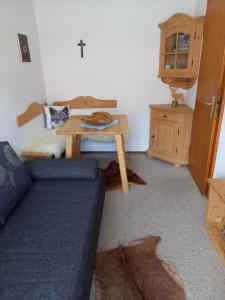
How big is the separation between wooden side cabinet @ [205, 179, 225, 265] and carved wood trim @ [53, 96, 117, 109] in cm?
202

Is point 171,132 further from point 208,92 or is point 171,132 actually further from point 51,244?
point 51,244

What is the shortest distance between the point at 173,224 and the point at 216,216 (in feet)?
1.20

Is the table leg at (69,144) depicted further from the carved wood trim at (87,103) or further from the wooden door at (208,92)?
the wooden door at (208,92)

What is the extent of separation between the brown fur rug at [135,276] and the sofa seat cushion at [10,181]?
74 centimetres

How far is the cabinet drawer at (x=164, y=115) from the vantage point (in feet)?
9.20

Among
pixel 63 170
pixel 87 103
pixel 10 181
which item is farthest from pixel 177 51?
pixel 10 181

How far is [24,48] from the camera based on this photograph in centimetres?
260

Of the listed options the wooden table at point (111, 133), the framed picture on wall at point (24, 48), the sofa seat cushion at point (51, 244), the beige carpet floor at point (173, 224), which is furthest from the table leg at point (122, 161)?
the framed picture on wall at point (24, 48)

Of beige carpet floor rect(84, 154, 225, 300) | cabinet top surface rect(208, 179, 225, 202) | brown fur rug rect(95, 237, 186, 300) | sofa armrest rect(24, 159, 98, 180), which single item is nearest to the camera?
brown fur rug rect(95, 237, 186, 300)

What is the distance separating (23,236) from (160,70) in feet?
8.68

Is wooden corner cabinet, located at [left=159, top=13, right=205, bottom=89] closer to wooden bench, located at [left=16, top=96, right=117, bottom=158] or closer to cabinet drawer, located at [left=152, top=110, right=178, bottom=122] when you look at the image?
cabinet drawer, located at [left=152, top=110, right=178, bottom=122]

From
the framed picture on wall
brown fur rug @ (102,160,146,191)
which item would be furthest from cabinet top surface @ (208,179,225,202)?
the framed picture on wall

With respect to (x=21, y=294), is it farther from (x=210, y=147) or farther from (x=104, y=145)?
(x=104, y=145)

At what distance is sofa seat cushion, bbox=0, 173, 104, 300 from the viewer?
3.15 ft
